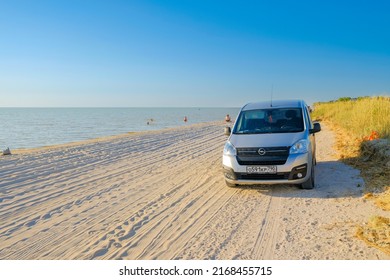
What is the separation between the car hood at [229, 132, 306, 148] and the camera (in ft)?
19.7

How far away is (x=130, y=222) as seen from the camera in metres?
4.90

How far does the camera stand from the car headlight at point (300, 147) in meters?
5.93

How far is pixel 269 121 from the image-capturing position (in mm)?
7211

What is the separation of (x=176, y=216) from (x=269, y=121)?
3479 mm

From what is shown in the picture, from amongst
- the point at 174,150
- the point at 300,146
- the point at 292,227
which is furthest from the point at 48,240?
the point at 174,150

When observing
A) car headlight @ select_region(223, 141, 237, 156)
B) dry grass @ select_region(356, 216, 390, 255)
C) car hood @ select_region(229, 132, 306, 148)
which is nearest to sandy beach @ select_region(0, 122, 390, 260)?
dry grass @ select_region(356, 216, 390, 255)

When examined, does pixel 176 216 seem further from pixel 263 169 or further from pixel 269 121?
pixel 269 121

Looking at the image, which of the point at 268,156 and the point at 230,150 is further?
the point at 230,150

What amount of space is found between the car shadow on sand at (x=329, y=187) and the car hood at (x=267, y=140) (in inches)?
42.4

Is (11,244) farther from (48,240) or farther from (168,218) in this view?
(168,218)

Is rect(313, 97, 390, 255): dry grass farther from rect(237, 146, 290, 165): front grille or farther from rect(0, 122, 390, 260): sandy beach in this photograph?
rect(237, 146, 290, 165): front grille

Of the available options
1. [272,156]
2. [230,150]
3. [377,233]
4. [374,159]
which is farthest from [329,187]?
[374,159]

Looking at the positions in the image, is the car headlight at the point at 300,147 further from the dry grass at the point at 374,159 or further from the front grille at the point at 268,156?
the dry grass at the point at 374,159

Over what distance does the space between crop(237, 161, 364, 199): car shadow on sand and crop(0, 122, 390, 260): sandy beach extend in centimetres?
2
